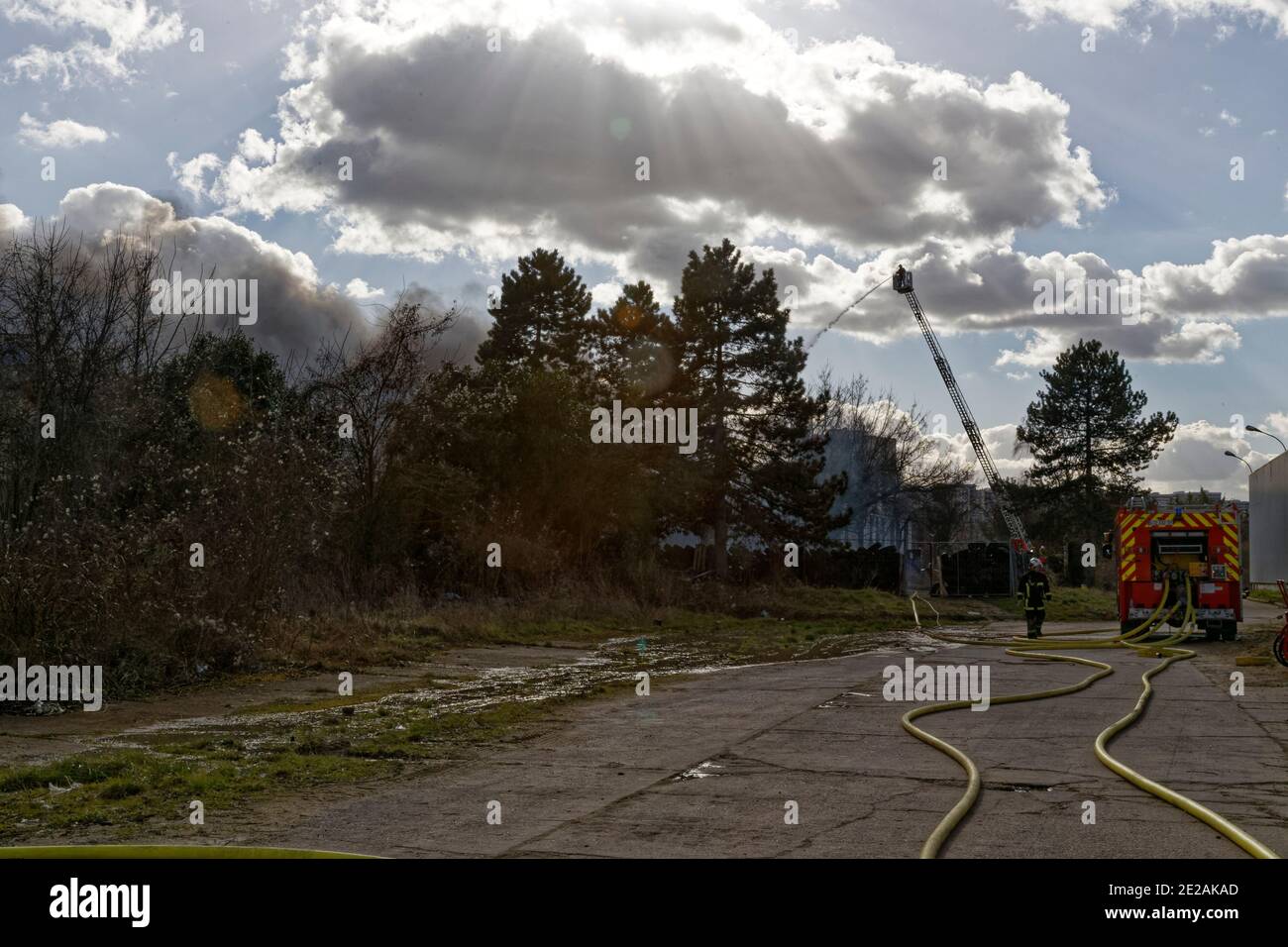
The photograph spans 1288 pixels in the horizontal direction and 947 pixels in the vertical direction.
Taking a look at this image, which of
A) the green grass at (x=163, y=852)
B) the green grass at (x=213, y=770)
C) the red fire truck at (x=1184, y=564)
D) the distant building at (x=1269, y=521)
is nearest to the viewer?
the green grass at (x=163, y=852)

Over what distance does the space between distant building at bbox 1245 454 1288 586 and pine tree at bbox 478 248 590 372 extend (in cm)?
2920

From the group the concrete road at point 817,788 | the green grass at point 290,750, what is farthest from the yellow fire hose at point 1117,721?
the green grass at point 290,750

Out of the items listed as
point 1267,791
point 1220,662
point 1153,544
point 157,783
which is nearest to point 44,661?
point 157,783

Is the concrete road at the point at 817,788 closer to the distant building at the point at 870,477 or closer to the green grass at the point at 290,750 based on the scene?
the green grass at the point at 290,750

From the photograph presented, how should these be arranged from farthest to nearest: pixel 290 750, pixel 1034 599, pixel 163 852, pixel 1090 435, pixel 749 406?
pixel 1090 435, pixel 749 406, pixel 1034 599, pixel 290 750, pixel 163 852

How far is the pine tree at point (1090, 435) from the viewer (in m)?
Answer: 70.6

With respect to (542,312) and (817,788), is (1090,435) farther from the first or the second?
(817,788)

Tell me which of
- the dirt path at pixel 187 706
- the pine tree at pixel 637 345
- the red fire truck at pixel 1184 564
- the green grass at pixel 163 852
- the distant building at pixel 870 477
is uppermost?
the pine tree at pixel 637 345

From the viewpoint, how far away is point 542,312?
58.3 meters

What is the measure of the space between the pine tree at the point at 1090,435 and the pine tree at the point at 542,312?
98.0 feet

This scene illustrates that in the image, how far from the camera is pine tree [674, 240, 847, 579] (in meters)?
48.1

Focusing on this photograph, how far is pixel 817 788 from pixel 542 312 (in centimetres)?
5142

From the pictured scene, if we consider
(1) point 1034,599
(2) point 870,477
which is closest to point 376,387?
(1) point 1034,599
